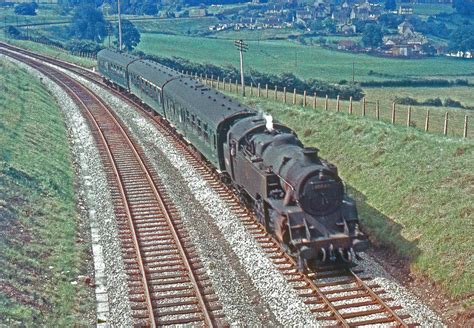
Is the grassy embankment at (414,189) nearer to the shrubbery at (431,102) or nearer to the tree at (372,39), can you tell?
the shrubbery at (431,102)

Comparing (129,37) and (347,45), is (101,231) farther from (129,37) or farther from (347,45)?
(347,45)

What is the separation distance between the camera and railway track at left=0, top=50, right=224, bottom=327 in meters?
15.5

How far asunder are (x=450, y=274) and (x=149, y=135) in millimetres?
23419

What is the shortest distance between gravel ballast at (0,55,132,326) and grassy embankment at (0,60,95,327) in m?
0.43

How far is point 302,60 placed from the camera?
10631 centimetres

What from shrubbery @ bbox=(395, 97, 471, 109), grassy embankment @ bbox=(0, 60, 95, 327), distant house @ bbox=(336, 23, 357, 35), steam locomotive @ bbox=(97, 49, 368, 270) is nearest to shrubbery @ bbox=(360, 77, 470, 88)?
shrubbery @ bbox=(395, 97, 471, 109)

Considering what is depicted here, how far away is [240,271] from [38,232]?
6934 millimetres

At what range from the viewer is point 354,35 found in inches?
5871

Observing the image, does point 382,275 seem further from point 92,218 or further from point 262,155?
point 92,218

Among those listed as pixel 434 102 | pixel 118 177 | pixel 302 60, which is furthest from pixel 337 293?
pixel 302 60

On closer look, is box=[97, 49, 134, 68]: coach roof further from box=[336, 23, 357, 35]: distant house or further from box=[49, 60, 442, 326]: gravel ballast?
box=[336, 23, 357, 35]: distant house

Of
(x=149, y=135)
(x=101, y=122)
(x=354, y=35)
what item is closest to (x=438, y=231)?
(x=149, y=135)

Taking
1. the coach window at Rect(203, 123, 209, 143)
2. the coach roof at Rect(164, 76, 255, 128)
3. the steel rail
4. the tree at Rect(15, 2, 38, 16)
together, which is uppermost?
the tree at Rect(15, 2, 38, 16)

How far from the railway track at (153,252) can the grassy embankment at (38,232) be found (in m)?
1.54
